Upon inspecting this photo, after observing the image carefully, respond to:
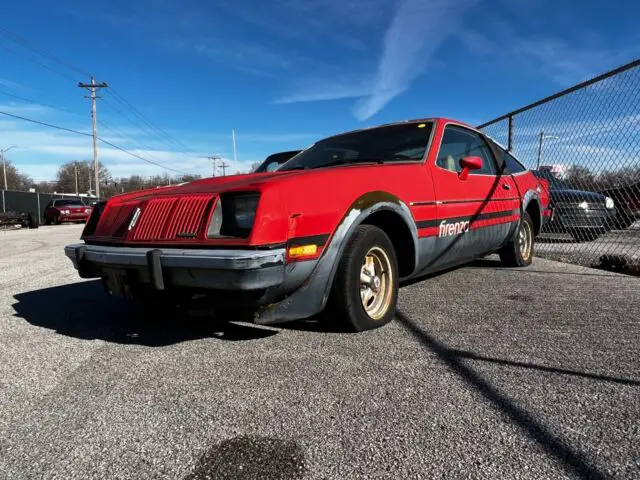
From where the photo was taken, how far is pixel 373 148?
385 centimetres

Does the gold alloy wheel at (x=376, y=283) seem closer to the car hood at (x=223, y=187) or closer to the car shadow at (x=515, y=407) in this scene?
the car shadow at (x=515, y=407)

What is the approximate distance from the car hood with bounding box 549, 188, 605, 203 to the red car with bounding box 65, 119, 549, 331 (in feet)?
11.9

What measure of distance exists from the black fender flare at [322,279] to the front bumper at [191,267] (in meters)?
0.23

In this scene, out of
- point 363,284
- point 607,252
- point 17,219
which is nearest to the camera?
point 363,284

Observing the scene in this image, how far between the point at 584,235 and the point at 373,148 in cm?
495

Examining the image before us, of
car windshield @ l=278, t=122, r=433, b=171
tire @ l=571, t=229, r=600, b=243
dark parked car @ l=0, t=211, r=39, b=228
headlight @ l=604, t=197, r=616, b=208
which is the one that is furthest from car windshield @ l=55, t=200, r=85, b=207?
headlight @ l=604, t=197, r=616, b=208

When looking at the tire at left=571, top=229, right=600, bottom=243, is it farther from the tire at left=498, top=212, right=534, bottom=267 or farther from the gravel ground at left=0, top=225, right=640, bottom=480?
the gravel ground at left=0, top=225, right=640, bottom=480

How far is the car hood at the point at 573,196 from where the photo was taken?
6621 millimetres

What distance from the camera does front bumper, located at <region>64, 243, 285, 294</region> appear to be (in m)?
2.25

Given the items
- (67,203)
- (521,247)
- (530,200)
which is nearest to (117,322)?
(521,247)

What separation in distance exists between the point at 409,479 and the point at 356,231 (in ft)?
5.38

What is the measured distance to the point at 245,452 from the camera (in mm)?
1660

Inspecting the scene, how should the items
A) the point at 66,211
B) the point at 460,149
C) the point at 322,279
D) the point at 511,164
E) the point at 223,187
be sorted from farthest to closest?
1. the point at 66,211
2. the point at 511,164
3. the point at 460,149
4. the point at 223,187
5. the point at 322,279

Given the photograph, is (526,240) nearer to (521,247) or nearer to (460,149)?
(521,247)
